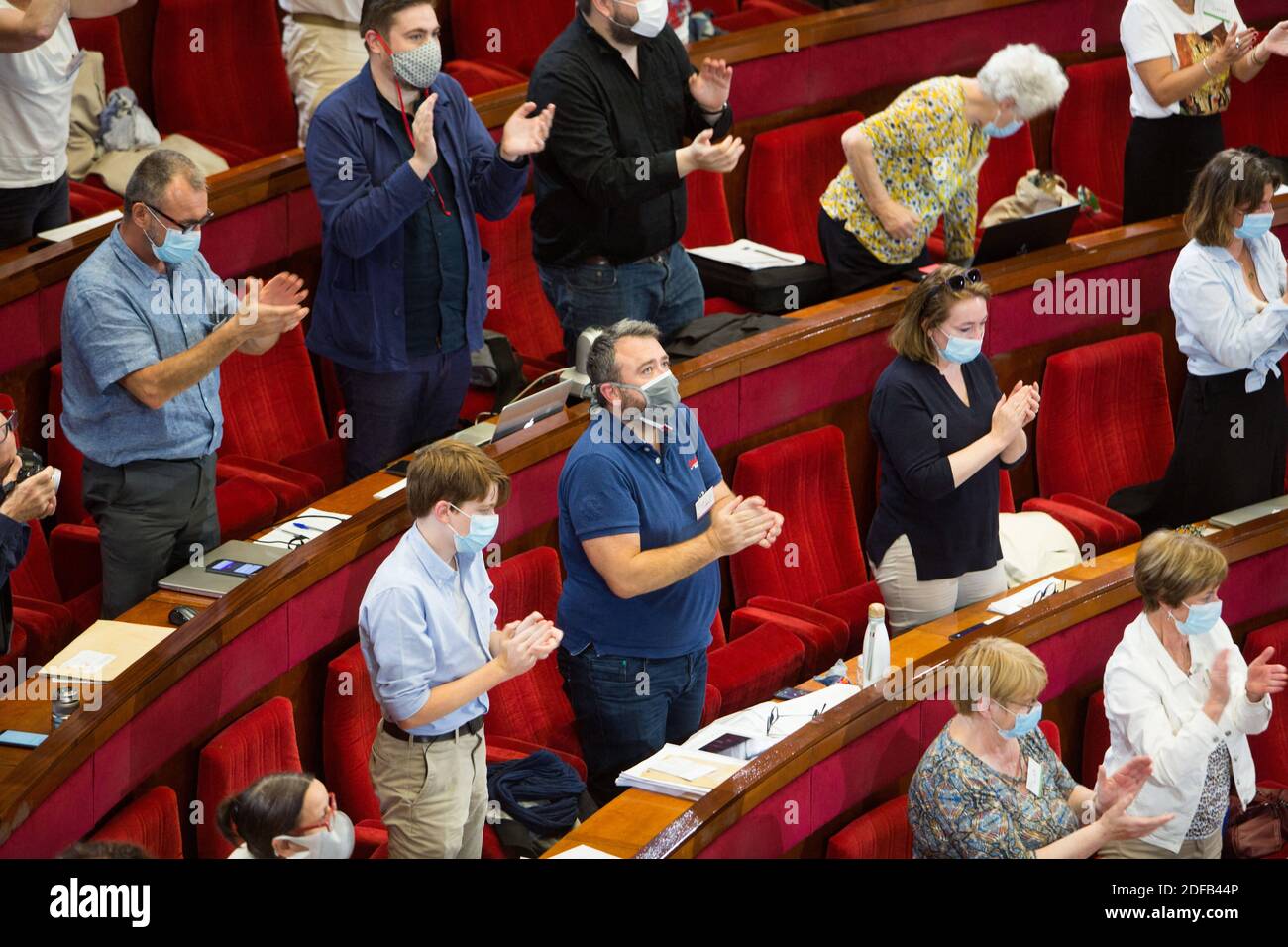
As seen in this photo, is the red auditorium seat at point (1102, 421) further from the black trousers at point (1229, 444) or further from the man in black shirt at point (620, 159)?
the man in black shirt at point (620, 159)

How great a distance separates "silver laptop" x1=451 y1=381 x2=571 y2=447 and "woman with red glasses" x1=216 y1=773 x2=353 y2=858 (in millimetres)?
924

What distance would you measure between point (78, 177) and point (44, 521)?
0.86m

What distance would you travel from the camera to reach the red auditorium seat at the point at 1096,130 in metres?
4.52

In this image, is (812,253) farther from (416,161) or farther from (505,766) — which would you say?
(505,766)

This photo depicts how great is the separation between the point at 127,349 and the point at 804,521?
124cm

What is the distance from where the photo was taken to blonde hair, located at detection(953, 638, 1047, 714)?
91.8 inches

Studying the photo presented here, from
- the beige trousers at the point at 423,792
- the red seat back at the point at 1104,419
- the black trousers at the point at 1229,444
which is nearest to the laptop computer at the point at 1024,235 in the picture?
the red seat back at the point at 1104,419

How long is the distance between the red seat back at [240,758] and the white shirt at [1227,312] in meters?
1.72

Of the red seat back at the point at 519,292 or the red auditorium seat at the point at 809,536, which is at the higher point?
the red seat back at the point at 519,292

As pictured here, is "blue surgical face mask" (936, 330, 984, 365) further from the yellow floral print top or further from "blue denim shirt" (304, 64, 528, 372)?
"blue denim shirt" (304, 64, 528, 372)

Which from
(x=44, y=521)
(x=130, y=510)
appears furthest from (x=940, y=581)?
(x=44, y=521)

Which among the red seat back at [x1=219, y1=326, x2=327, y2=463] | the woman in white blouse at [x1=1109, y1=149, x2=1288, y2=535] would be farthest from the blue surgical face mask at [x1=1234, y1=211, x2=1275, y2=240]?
the red seat back at [x1=219, y1=326, x2=327, y2=463]

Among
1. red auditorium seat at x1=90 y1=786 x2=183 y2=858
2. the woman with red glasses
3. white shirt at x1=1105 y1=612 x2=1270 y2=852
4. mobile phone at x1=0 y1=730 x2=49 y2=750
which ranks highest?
mobile phone at x1=0 y1=730 x2=49 y2=750
